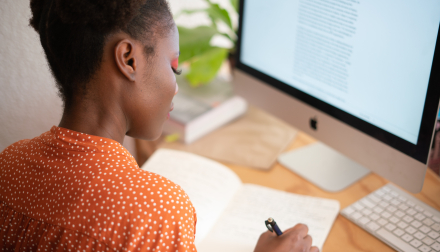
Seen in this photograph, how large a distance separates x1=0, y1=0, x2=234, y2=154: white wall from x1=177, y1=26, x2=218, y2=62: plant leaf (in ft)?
1.23

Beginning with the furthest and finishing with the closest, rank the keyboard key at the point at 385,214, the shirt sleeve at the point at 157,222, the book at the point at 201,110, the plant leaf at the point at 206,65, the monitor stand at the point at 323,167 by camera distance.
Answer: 1. the plant leaf at the point at 206,65
2. the book at the point at 201,110
3. the monitor stand at the point at 323,167
4. the keyboard key at the point at 385,214
5. the shirt sleeve at the point at 157,222

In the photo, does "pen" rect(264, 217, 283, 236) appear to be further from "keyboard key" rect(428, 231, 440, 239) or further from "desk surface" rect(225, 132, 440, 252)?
"keyboard key" rect(428, 231, 440, 239)

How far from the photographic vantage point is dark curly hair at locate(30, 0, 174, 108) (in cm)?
47

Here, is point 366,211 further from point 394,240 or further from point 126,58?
point 126,58

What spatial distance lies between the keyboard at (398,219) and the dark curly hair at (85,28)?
1.60ft

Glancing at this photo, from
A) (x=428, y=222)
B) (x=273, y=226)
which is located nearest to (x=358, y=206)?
(x=428, y=222)

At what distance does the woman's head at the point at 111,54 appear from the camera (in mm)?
479

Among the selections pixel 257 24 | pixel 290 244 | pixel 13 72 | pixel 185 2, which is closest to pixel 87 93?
pixel 13 72

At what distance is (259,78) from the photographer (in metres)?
0.92

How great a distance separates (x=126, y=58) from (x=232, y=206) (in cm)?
38

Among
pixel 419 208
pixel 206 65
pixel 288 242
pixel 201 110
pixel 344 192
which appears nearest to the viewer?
pixel 288 242

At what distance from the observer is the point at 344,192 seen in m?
0.79

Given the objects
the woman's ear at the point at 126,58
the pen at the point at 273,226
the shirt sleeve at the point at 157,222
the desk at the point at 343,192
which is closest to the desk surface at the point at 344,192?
the desk at the point at 343,192

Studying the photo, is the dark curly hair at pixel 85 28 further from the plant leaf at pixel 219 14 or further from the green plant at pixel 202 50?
the plant leaf at pixel 219 14
